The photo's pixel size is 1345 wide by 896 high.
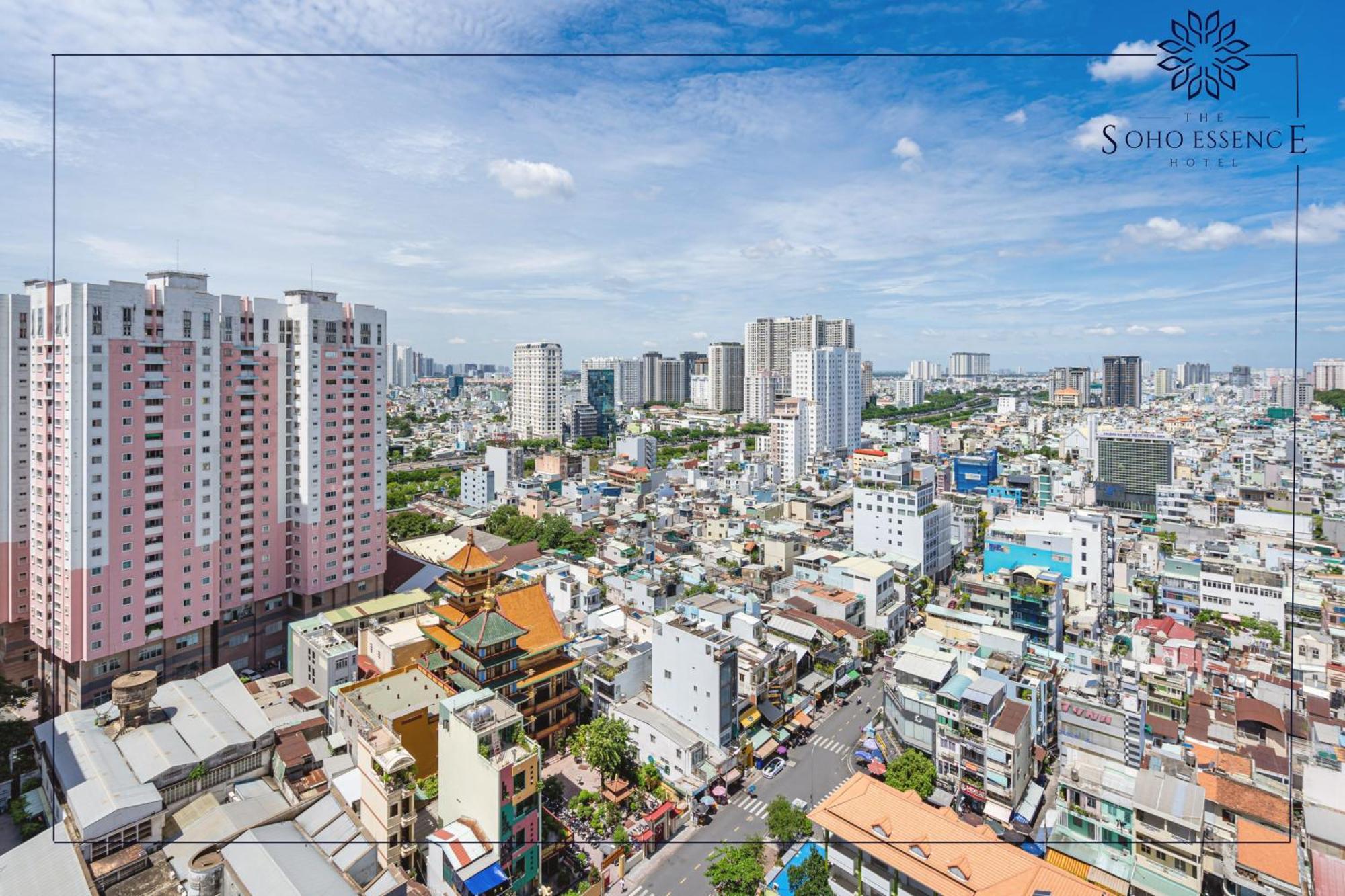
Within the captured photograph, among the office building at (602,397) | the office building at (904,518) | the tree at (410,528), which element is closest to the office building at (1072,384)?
the office building at (602,397)

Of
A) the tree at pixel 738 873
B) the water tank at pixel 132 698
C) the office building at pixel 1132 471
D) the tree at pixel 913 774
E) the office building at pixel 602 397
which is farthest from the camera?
the office building at pixel 602 397

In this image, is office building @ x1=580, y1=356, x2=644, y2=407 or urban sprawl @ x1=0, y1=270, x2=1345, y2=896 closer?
urban sprawl @ x1=0, y1=270, x2=1345, y2=896

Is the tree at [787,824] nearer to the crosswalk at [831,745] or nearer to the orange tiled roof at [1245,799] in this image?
the crosswalk at [831,745]

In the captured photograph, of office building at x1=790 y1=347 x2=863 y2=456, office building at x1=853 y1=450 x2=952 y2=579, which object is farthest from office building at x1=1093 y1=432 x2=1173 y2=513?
office building at x1=853 y1=450 x2=952 y2=579

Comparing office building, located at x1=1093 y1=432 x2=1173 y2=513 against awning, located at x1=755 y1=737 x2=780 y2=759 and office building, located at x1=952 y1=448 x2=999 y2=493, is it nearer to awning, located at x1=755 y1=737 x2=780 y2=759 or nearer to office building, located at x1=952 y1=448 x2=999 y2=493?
office building, located at x1=952 y1=448 x2=999 y2=493

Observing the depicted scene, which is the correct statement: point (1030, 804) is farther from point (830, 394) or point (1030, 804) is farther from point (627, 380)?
point (627, 380)

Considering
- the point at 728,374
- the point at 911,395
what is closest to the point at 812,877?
the point at 728,374

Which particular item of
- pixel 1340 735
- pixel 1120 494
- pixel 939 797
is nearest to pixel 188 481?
pixel 939 797
